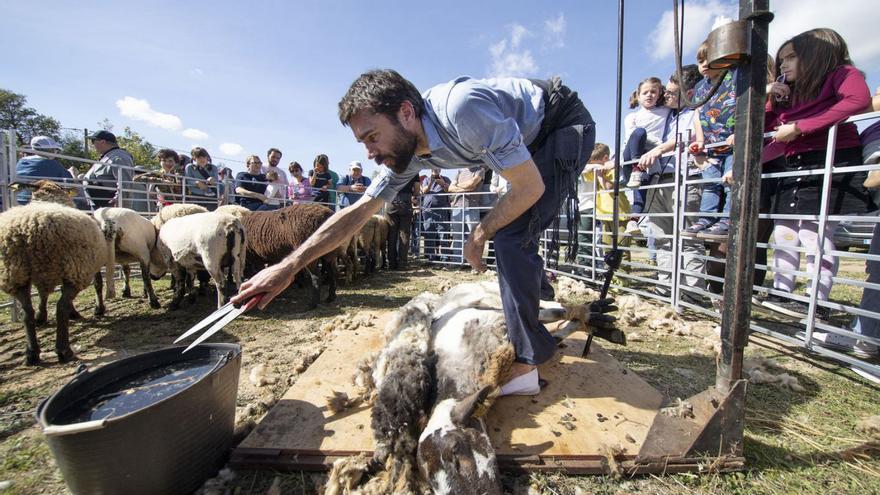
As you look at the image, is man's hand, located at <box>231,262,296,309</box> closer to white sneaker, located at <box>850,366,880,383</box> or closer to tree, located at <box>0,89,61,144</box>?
white sneaker, located at <box>850,366,880,383</box>

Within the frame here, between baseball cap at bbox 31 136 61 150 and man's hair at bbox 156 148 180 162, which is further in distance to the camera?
man's hair at bbox 156 148 180 162

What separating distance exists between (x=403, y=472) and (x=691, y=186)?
4231 millimetres

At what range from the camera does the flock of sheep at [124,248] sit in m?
2.94

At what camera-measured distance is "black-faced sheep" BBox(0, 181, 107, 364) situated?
289cm

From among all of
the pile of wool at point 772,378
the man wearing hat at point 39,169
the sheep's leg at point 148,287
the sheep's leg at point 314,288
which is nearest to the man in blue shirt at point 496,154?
the pile of wool at point 772,378

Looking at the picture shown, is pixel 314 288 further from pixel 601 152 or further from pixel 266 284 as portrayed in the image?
pixel 601 152

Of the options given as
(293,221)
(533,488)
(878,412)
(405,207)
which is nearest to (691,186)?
(878,412)

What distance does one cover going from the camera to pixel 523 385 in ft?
6.85

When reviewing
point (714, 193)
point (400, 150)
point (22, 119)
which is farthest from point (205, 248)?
point (22, 119)

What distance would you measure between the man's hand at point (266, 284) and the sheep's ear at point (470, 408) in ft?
3.14

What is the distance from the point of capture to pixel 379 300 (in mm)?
5043

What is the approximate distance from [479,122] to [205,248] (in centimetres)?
398

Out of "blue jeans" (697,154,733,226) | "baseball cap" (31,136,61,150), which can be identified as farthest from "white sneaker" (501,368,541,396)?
"baseball cap" (31,136,61,150)

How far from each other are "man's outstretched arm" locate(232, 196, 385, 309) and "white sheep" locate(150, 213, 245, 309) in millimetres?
2919
